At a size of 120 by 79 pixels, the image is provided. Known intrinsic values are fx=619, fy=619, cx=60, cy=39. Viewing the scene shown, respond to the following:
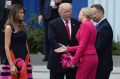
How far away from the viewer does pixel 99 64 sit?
975cm

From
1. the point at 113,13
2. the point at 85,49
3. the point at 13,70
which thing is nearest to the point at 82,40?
the point at 85,49

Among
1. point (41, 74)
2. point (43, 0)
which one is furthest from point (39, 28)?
point (41, 74)

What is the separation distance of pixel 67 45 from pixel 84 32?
491mm

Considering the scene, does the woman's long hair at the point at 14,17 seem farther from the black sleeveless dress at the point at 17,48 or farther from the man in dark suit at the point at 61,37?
the man in dark suit at the point at 61,37

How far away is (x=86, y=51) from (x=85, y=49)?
5 cm

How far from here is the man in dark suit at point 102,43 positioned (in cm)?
964

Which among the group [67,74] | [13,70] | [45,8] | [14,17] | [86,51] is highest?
[14,17]

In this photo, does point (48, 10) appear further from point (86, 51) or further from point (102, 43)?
point (86, 51)

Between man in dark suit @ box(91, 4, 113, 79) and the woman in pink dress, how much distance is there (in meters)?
0.28

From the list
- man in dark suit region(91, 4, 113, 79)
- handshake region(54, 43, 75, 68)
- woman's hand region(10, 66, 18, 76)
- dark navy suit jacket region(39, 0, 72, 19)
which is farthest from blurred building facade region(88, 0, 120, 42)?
woman's hand region(10, 66, 18, 76)

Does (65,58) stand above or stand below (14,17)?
below

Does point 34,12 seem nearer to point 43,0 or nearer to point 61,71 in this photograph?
point 43,0

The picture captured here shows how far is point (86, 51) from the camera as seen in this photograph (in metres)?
9.32

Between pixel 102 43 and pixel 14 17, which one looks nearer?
pixel 14 17
